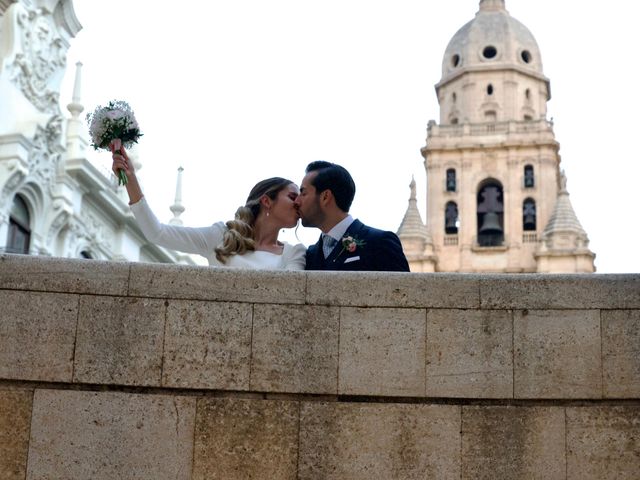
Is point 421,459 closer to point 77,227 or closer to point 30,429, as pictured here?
point 30,429

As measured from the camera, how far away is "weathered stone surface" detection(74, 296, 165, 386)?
6.98 m

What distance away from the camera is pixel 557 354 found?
704cm

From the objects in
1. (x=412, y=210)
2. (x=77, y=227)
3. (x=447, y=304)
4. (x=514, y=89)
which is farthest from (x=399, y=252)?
(x=514, y=89)

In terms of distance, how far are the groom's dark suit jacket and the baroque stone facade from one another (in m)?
22.7

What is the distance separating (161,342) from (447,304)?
1.58 metres

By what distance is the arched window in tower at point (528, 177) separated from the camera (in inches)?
2936

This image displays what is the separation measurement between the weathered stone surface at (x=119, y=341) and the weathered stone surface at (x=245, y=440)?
38 centimetres

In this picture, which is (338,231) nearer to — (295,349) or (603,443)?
(295,349)

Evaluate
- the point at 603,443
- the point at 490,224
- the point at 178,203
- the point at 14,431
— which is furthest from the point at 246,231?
the point at 490,224

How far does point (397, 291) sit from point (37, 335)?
1975mm

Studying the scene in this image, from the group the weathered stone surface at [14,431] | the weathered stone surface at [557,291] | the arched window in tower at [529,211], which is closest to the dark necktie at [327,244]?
the weathered stone surface at [557,291]

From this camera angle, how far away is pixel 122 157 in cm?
817

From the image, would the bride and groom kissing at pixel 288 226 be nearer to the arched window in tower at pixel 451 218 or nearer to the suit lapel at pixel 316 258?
the suit lapel at pixel 316 258

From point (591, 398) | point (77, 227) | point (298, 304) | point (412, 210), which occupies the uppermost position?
point (412, 210)
